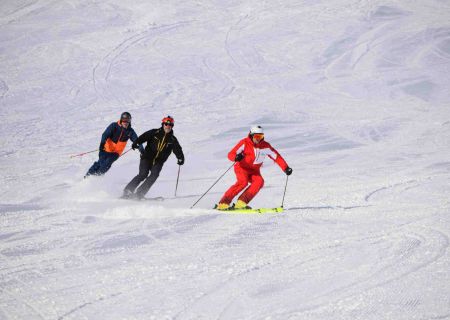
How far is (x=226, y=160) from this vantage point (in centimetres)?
1264

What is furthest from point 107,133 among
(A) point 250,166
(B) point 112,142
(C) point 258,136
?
(C) point 258,136

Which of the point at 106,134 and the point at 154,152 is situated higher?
the point at 106,134

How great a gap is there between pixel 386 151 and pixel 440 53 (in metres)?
9.72

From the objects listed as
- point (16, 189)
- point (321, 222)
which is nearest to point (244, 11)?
point (16, 189)

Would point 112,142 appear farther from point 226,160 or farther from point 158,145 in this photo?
point 226,160

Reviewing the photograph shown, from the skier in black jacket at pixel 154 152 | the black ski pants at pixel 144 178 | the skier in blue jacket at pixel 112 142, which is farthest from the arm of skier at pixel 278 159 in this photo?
the skier in blue jacket at pixel 112 142

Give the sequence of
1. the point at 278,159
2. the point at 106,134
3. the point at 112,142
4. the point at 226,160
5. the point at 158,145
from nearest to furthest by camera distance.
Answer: the point at 278,159 < the point at 158,145 < the point at 106,134 < the point at 112,142 < the point at 226,160

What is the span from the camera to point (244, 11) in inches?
1001

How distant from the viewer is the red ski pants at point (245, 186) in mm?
8758

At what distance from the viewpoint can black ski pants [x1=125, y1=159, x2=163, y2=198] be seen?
9.40 meters

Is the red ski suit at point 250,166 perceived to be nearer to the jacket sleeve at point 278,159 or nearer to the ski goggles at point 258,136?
the jacket sleeve at point 278,159

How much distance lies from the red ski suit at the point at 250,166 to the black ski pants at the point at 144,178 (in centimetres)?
134

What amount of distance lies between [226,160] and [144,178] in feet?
11.2

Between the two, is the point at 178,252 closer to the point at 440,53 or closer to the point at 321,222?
the point at 321,222
